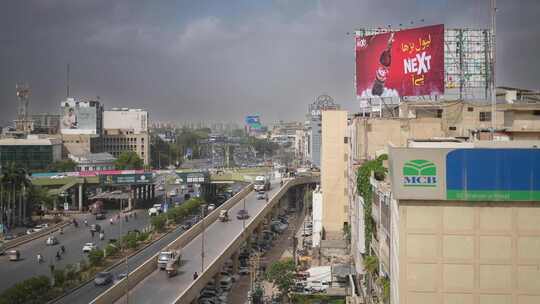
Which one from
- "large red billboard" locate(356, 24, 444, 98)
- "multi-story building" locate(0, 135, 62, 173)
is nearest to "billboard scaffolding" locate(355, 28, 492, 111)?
"large red billboard" locate(356, 24, 444, 98)

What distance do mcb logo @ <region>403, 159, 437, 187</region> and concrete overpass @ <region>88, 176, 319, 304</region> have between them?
33.9 ft

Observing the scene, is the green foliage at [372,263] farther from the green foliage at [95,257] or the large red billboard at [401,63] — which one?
the green foliage at [95,257]

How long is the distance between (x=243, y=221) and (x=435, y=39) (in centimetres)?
1907

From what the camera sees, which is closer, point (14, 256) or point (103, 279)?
point (103, 279)

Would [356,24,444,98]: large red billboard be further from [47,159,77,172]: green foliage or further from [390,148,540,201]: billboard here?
[47,159,77,172]: green foliage

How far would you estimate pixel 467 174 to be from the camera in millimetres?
10422

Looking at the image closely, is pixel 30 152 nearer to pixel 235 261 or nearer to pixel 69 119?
pixel 69 119

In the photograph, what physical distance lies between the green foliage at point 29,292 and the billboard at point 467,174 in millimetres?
12923

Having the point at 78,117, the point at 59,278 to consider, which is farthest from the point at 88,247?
the point at 78,117

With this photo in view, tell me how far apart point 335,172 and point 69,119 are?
58.4 meters

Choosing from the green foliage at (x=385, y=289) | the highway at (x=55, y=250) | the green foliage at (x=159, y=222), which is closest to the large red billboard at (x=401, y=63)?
the green foliage at (x=385, y=289)

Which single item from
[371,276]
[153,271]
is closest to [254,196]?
[153,271]

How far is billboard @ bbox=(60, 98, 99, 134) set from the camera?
83.5 meters

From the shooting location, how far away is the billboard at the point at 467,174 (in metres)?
10.3
